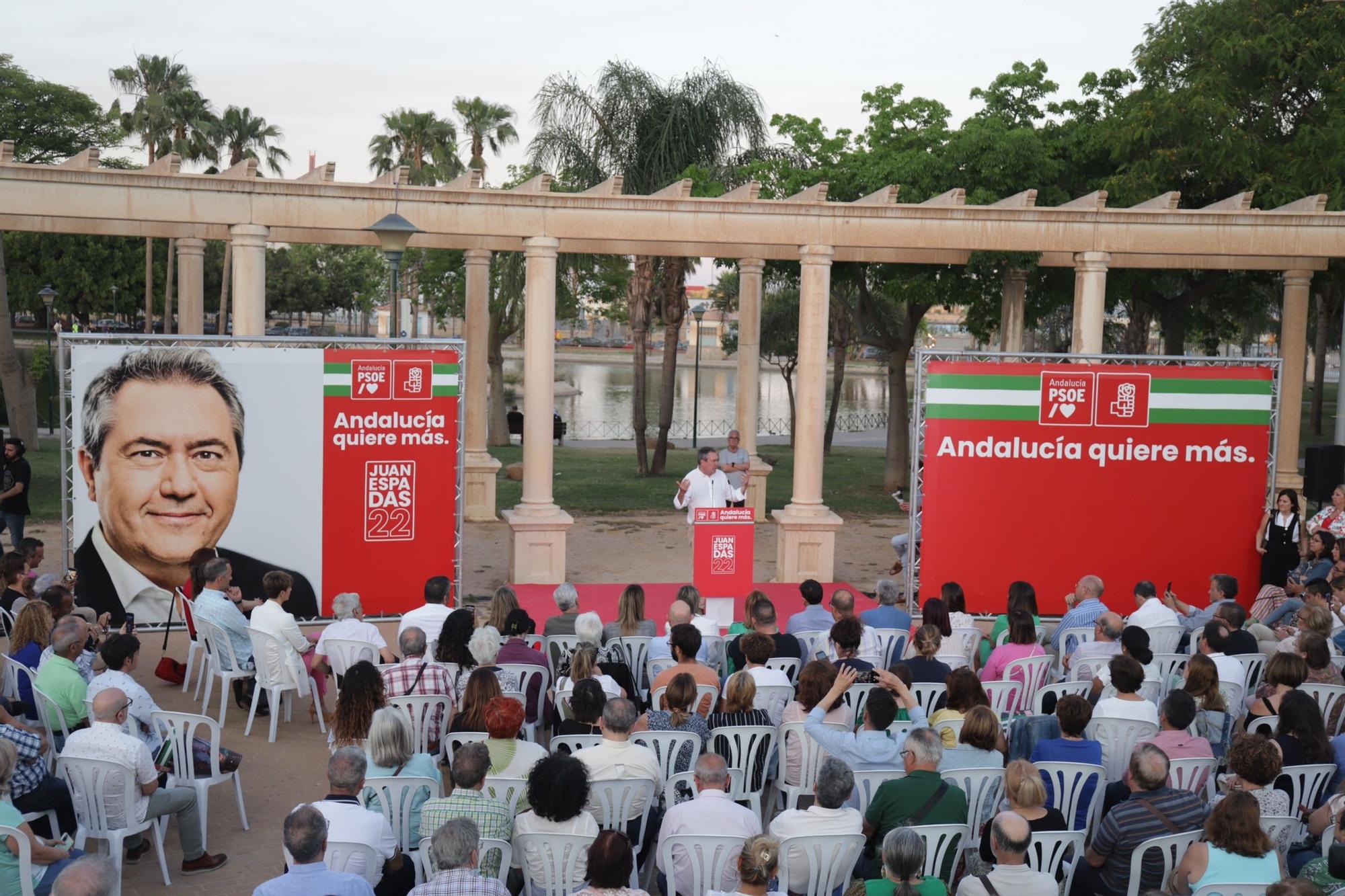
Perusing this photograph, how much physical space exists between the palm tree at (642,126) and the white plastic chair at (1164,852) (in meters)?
19.1

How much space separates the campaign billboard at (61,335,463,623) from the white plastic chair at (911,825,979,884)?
Result: 6.89m

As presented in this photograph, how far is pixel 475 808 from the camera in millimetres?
5445

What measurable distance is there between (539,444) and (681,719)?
728 centimetres

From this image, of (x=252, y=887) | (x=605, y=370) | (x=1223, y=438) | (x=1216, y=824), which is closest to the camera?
(x=1216, y=824)

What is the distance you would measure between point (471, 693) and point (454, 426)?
5.20m

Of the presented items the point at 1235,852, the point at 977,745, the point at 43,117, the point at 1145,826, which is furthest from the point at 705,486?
the point at 43,117

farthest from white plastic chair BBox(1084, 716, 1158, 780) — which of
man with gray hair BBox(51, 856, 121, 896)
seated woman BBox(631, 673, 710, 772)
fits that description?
man with gray hair BBox(51, 856, 121, 896)

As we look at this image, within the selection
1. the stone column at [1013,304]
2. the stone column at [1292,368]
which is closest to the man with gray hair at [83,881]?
the stone column at [1013,304]

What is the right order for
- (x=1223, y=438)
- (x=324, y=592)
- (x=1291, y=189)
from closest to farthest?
1. (x=324, y=592)
2. (x=1223, y=438)
3. (x=1291, y=189)

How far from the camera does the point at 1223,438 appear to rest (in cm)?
1230

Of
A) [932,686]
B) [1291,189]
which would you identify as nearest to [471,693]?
[932,686]

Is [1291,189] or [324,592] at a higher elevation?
[1291,189]

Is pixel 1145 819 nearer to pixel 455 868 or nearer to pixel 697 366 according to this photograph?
pixel 455 868

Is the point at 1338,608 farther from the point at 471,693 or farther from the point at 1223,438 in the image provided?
the point at 471,693
